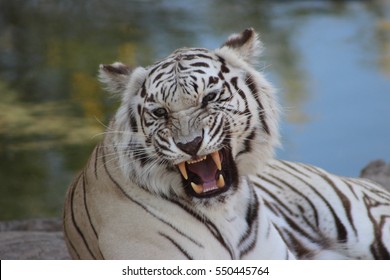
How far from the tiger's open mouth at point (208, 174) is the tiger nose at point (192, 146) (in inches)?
2.3

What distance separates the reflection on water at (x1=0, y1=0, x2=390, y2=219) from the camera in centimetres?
502

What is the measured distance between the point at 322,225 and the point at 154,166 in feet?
2.41

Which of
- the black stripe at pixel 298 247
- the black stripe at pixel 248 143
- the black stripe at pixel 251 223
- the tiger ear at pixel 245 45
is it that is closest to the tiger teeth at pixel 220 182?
the black stripe at pixel 248 143

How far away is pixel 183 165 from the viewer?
8.51 feet

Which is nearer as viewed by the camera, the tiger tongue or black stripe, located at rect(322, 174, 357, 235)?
the tiger tongue

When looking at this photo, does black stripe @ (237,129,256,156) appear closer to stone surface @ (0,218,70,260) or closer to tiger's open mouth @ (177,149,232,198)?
tiger's open mouth @ (177,149,232,198)

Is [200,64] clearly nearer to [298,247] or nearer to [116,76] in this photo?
[116,76]

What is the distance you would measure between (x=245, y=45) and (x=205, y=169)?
359 mm

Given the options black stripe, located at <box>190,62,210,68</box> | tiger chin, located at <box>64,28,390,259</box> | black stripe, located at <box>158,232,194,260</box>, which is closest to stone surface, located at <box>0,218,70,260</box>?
tiger chin, located at <box>64,28,390,259</box>

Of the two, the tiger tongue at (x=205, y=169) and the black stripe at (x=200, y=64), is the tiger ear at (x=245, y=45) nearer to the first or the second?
the black stripe at (x=200, y=64)

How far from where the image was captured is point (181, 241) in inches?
107

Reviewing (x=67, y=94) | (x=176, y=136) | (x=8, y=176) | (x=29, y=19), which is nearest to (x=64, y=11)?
(x=29, y=19)

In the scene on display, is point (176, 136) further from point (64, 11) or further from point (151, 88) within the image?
point (64, 11)

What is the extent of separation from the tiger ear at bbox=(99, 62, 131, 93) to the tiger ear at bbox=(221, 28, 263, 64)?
25 cm
